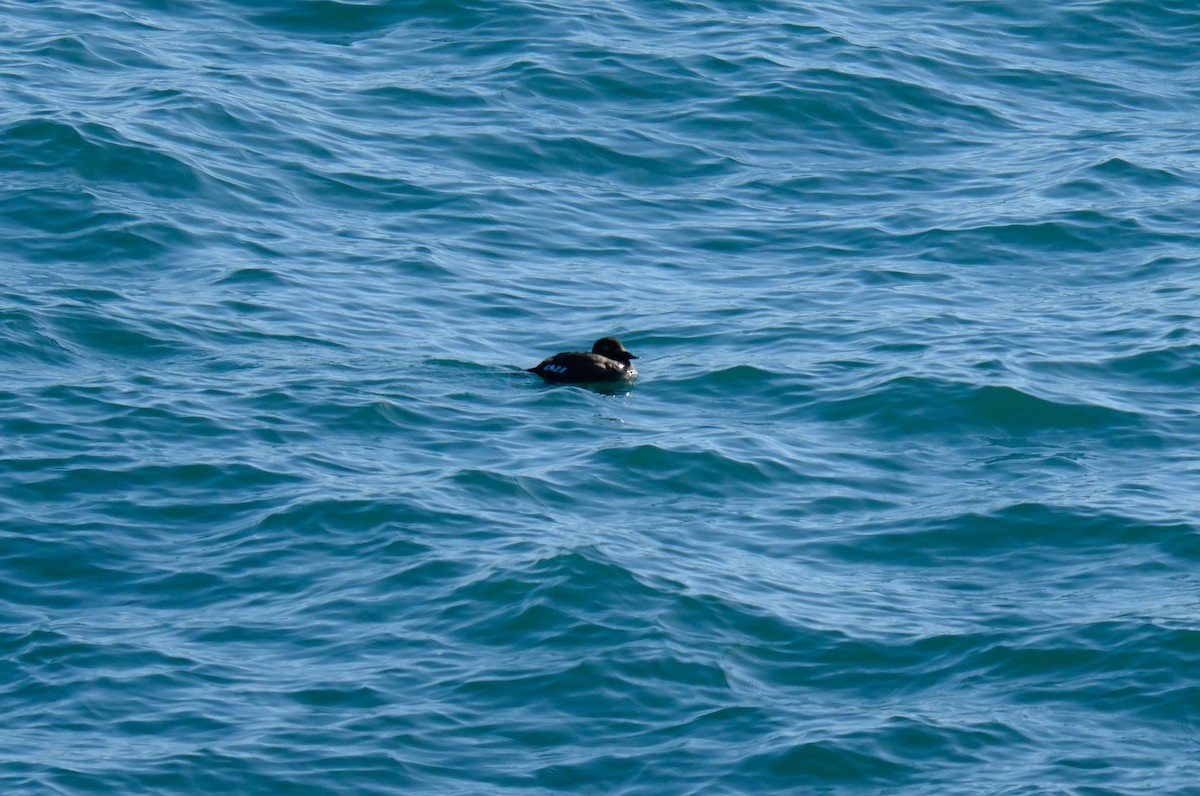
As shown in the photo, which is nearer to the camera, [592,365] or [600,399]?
[592,365]

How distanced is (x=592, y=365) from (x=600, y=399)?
1.09ft

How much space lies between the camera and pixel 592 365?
16.5 metres

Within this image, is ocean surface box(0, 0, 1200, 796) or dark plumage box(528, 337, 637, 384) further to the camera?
dark plumage box(528, 337, 637, 384)

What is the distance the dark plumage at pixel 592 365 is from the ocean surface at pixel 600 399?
14 cm

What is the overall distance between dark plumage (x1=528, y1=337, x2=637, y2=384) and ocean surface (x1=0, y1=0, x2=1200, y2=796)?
5.5 inches

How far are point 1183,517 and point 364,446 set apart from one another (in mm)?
6320

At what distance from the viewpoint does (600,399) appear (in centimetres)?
1662

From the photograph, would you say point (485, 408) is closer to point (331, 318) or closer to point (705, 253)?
point (331, 318)

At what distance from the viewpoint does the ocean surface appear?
11.3 metres

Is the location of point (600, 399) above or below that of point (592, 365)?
below

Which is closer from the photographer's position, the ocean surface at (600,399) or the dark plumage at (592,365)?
the ocean surface at (600,399)

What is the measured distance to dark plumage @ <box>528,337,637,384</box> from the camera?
16.5 m

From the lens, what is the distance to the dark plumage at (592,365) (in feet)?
54.1

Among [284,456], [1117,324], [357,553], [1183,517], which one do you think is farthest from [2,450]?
[1117,324]
